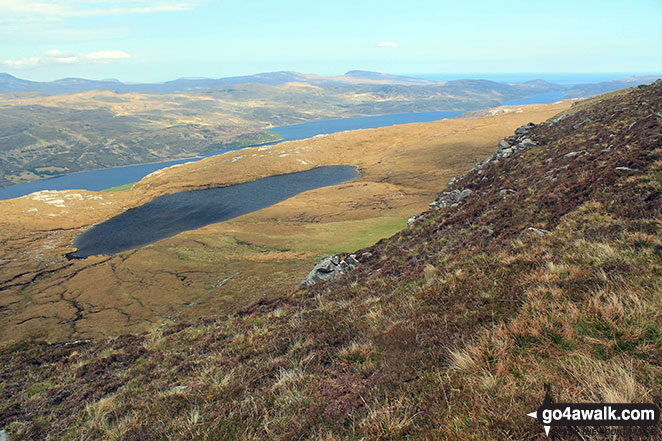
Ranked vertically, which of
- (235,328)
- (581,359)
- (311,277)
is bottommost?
(311,277)

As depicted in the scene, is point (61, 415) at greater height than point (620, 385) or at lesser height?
lesser

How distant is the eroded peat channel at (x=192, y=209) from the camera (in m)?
71.5

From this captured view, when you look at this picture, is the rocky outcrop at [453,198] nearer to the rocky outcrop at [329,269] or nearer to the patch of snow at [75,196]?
the rocky outcrop at [329,269]

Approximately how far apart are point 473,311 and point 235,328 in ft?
34.1

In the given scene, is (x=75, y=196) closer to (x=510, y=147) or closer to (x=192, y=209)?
(x=192, y=209)

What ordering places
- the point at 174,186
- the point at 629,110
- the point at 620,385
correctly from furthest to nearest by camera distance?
the point at 174,186 → the point at 629,110 → the point at 620,385

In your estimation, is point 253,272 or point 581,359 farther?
point 253,272

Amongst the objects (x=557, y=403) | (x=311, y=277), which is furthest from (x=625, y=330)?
(x=311, y=277)

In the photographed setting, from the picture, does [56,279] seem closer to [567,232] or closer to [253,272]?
[253,272]

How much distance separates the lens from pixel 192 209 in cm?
9025

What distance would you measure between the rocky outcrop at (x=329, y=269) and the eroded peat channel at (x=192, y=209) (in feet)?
189

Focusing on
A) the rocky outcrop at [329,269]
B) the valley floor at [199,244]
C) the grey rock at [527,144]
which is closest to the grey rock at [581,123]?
the grey rock at [527,144]

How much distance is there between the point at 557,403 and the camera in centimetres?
339

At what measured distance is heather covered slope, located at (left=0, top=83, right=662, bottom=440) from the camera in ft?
13.4
